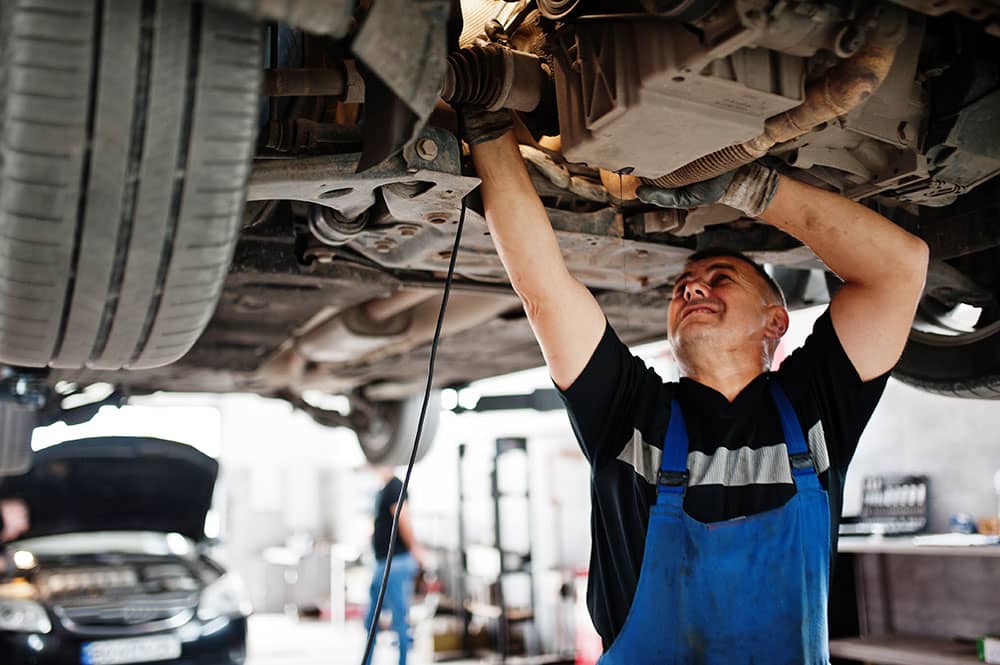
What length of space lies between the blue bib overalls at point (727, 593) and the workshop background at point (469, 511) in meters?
2.35

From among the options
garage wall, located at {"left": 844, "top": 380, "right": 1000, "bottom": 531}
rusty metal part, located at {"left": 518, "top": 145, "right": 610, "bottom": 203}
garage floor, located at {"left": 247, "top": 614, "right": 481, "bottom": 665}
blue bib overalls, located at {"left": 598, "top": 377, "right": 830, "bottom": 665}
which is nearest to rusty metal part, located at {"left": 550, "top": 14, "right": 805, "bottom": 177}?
rusty metal part, located at {"left": 518, "top": 145, "right": 610, "bottom": 203}

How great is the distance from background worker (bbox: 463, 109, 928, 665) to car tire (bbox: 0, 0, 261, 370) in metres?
0.56

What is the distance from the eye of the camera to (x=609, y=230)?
182 centimetres

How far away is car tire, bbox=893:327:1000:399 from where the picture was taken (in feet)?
6.94

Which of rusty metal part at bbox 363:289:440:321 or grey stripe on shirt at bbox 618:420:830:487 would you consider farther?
rusty metal part at bbox 363:289:440:321

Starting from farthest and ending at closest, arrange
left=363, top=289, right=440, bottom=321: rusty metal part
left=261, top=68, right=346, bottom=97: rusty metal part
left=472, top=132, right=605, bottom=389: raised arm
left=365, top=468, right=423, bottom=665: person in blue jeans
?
left=365, top=468, right=423, bottom=665: person in blue jeans, left=363, top=289, right=440, bottom=321: rusty metal part, left=472, top=132, right=605, bottom=389: raised arm, left=261, top=68, right=346, bottom=97: rusty metal part

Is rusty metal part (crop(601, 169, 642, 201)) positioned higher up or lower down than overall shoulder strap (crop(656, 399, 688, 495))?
higher up

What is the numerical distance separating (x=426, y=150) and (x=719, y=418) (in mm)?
725

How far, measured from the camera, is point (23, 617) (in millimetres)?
4305

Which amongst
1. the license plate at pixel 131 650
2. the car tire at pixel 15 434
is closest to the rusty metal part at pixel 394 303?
the car tire at pixel 15 434

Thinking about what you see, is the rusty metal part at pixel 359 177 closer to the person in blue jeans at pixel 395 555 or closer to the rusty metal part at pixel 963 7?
the rusty metal part at pixel 963 7

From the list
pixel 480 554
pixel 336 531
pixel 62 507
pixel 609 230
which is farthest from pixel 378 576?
pixel 336 531

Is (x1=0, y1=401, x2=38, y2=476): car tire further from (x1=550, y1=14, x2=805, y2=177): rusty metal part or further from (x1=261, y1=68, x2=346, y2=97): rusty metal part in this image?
(x1=550, y1=14, x2=805, y2=177): rusty metal part

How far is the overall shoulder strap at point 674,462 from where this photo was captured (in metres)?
1.51
